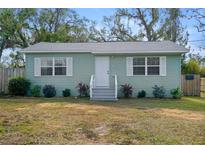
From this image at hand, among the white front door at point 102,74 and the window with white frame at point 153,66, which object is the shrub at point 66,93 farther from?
the window with white frame at point 153,66

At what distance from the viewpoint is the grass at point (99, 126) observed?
307 inches

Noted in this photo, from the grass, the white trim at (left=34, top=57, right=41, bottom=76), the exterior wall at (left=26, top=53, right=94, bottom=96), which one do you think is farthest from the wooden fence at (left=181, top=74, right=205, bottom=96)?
the grass

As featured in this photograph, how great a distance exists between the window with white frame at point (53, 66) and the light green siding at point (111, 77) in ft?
0.78

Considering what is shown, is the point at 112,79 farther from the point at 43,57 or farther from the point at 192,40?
the point at 192,40

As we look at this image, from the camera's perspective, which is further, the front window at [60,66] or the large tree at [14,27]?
the large tree at [14,27]

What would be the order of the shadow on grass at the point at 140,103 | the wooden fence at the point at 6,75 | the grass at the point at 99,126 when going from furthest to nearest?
the wooden fence at the point at 6,75 < the shadow on grass at the point at 140,103 < the grass at the point at 99,126

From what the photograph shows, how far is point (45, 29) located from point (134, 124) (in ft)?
77.1

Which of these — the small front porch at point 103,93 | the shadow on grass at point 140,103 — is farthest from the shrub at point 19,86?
the small front porch at point 103,93

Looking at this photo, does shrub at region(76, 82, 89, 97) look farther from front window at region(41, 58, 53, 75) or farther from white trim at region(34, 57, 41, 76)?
white trim at region(34, 57, 41, 76)

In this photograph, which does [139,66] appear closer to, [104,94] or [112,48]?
[112,48]

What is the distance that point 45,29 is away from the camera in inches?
1251

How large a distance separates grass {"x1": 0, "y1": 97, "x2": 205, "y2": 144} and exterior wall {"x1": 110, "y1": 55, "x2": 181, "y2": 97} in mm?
6104

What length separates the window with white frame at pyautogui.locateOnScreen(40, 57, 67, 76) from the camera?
19.7m
